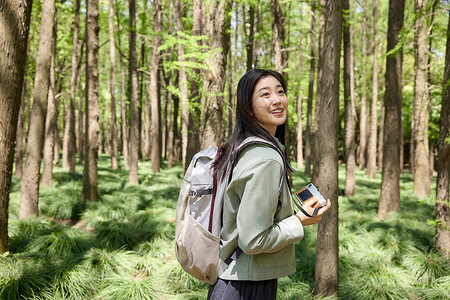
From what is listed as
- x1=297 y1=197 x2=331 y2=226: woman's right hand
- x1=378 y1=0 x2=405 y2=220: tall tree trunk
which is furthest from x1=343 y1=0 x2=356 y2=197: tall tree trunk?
x1=297 y1=197 x2=331 y2=226: woman's right hand

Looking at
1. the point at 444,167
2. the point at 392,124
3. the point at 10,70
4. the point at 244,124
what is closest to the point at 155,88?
the point at 392,124

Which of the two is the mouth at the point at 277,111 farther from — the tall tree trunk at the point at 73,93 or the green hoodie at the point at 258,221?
the tall tree trunk at the point at 73,93

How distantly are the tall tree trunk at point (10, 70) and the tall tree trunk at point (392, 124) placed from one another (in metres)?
8.12

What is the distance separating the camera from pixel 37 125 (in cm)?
A: 759

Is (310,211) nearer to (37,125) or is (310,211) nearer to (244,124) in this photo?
(244,124)

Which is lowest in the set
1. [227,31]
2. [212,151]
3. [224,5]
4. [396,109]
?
[212,151]

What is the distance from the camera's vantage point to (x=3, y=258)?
476 cm

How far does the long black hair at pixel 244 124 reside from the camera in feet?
5.37

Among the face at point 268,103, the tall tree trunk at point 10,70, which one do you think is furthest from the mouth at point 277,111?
the tall tree trunk at point 10,70

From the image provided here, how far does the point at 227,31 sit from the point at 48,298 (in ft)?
17.1

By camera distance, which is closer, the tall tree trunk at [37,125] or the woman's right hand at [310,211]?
the woman's right hand at [310,211]

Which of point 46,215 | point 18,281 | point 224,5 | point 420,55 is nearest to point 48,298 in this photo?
point 18,281

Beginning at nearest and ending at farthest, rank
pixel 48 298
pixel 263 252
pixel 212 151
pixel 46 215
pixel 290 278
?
pixel 263 252
pixel 212 151
pixel 48 298
pixel 290 278
pixel 46 215

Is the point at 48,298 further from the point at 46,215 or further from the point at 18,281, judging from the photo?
the point at 46,215
